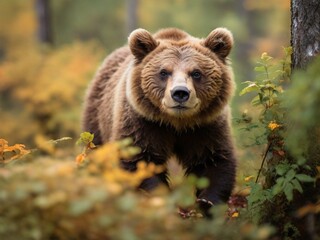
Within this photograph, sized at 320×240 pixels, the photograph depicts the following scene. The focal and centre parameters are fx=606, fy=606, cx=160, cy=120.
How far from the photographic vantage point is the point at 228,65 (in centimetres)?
618

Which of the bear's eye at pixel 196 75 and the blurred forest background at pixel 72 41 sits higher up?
the blurred forest background at pixel 72 41

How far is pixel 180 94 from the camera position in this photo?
18.0ft

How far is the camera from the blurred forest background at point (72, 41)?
16.5 meters

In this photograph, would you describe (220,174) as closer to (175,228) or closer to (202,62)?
(202,62)

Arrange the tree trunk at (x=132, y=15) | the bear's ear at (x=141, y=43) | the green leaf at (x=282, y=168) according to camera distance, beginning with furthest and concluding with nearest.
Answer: the tree trunk at (x=132, y=15) → the bear's ear at (x=141, y=43) → the green leaf at (x=282, y=168)

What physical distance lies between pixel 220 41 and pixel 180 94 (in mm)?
879

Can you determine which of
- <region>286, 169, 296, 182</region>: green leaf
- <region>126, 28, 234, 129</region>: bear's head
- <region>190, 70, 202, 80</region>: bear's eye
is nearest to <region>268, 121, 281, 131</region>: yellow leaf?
<region>286, 169, 296, 182</region>: green leaf

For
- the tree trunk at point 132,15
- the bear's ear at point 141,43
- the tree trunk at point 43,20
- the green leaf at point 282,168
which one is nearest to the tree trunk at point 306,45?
the green leaf at point 282,168

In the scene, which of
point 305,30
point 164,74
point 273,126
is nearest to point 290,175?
point 273,126

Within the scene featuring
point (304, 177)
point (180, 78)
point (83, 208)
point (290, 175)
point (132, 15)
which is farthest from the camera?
point (132, 15)

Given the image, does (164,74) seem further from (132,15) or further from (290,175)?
(132,15)

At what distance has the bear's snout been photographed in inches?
215

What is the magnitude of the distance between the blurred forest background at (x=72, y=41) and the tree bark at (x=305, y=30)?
2164mm

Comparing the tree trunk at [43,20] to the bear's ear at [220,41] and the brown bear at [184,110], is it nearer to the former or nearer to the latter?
the brown bear at [184,110]
